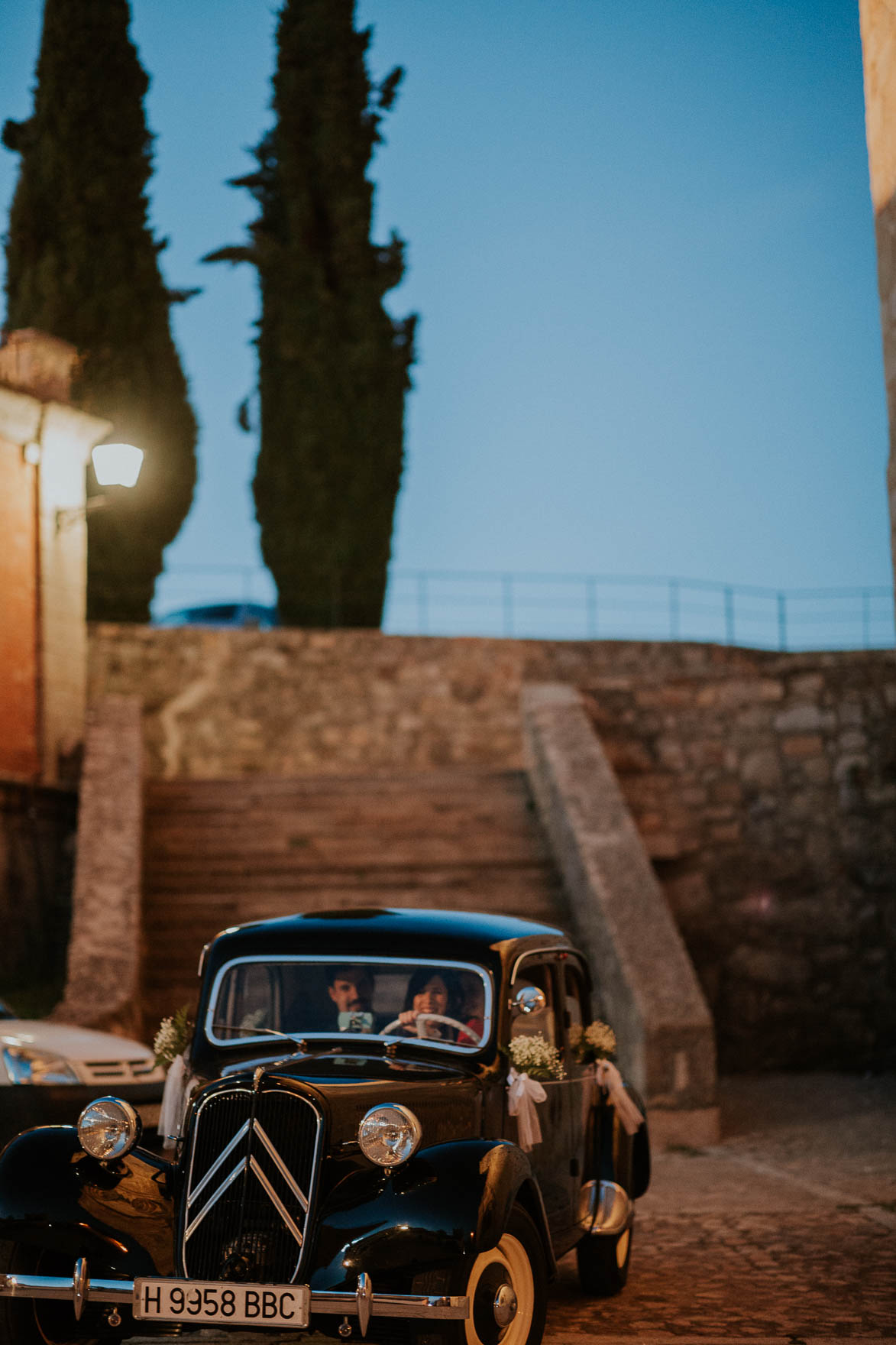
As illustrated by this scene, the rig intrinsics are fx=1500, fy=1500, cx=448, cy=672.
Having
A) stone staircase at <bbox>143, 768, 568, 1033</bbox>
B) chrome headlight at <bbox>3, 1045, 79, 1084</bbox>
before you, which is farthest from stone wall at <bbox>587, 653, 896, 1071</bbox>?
chrome headlight at <bbox>3, 1045, 79, 1084</bbox>

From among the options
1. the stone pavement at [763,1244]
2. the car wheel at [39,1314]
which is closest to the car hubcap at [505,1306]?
the stone pavement at [763,1244]

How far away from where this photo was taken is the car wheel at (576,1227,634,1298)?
6.17m

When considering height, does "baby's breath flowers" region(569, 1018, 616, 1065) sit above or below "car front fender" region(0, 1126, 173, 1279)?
above

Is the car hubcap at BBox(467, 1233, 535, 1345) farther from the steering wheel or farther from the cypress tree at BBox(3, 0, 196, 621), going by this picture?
the cypress tree at BBox(3, 0, 196, 621)

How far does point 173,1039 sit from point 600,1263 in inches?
78.9

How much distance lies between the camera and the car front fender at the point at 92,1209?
4574 mm

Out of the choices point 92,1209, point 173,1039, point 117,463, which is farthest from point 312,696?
point 92,1209

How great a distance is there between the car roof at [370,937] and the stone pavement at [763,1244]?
4.36 ft

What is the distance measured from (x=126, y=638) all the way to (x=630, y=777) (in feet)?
26.5

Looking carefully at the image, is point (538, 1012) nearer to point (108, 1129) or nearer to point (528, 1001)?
point (528, 1001)

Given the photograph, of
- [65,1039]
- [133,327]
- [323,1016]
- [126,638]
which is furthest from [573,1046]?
[133,327]

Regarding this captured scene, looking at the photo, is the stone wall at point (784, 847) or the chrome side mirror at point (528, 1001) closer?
the chrome side mirror at point (528, 1001)

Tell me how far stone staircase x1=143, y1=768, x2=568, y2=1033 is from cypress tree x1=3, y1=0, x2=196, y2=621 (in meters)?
9.83

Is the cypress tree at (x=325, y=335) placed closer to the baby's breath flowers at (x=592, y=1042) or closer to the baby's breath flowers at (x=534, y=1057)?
the baby's breath flowers at (x=592, y=1042)
